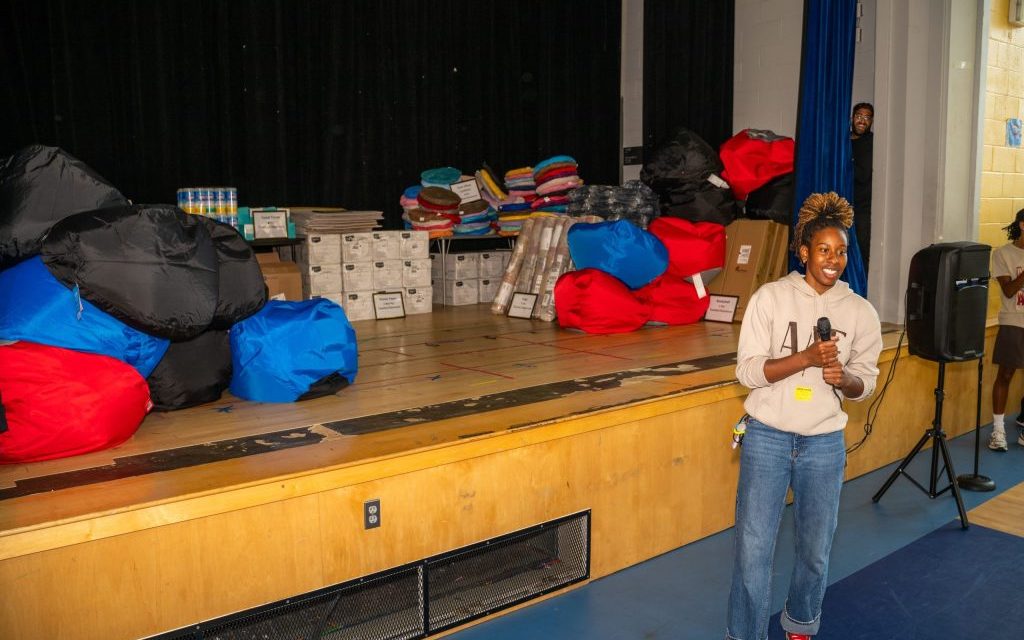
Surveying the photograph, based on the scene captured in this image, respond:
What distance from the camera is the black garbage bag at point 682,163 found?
598 centimetres

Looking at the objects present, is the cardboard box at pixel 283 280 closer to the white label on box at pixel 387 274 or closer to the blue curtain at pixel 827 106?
the white label on box at pixel 387 274

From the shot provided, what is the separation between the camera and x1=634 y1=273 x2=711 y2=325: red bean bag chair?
212 inches

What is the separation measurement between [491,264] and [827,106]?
112 inches

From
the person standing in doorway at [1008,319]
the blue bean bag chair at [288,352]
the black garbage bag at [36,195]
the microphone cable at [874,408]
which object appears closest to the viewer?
the black garbage bag at [36,195]

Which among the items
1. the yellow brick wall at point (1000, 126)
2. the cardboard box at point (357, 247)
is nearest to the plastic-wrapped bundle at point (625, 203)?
the cardboard box at point (357, 247)

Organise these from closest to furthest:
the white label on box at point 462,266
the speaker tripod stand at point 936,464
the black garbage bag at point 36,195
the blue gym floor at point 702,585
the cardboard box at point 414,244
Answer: the blue gym floor at point 702,585
the black garbage bag at point 36,195
the speaker tripod stand at point 936,464
the cardboard box at point 414,244
the white label on box at point 462,266

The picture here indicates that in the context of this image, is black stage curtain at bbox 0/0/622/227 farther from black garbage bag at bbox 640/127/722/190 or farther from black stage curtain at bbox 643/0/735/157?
Answer: black garbage bag at bbox 640/127/722/190

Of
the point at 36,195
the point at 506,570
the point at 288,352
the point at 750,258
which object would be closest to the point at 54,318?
the point at 36,195

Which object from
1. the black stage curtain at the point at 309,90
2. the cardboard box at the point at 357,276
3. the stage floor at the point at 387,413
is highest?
the black stage curtain at the point at 309,90

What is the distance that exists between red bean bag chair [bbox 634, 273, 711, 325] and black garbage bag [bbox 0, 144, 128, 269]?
3.36 metres

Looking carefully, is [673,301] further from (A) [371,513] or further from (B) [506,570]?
(A) [371,513]

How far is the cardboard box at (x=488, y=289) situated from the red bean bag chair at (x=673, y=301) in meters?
1.73

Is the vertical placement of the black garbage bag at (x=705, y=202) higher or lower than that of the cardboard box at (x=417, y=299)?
higher

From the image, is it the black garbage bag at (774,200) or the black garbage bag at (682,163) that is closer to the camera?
the black garbage bag at (774,200)
